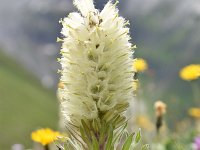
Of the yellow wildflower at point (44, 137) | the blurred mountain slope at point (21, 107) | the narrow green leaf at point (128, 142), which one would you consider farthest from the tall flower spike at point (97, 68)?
the blurred mountain slope at point (21, 107)

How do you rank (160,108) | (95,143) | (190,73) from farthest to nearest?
(190,73)
(160,108)
(95,143)

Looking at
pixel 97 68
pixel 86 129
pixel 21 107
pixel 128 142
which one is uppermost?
pixel 21 107

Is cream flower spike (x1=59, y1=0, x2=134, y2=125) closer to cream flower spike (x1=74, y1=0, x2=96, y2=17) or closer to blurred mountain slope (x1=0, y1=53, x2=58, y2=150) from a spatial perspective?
cream flower spike (x1=74, y1=0, x2=96, y2=17)

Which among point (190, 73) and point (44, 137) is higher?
point (190, 73)

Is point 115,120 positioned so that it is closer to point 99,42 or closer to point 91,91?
point 91,91

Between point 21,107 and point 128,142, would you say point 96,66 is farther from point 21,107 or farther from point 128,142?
point 21,107

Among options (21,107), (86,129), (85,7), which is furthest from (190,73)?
(21,107)

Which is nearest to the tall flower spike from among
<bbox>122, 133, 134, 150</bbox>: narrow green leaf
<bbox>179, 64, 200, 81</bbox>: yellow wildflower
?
<bbox>122, 133, 134, 150</bbox>: narrow green leaf
